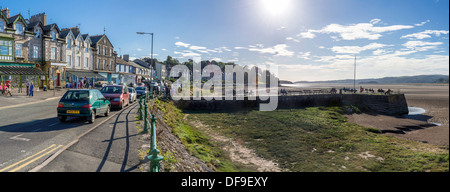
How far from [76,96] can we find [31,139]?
3.77 metres

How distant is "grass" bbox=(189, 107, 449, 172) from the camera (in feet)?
46.8

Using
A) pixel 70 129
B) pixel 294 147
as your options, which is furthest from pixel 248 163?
pixel 70 129

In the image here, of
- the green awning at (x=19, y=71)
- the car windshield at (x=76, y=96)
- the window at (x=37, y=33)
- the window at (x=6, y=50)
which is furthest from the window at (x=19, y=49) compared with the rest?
the car windshield at (x=76, y=96)

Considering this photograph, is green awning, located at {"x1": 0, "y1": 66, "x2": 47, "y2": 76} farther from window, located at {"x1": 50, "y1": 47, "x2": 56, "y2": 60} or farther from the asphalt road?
the asphalt road

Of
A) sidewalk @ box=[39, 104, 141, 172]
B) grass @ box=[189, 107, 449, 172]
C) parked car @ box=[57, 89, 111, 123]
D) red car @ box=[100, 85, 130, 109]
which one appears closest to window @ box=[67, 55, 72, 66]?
red car @ box=[100, 85, 130, 109]

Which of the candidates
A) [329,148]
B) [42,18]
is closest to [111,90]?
[329,148]

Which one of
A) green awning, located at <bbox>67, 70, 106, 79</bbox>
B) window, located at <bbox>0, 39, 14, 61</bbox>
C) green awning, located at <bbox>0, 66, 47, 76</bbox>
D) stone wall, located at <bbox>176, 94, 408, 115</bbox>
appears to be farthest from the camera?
stone wall, located at <bbox>176, 94, 408, 115</bbox>

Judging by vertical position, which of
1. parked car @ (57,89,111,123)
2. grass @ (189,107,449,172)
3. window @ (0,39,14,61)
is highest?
window @ (0,39,14,61)

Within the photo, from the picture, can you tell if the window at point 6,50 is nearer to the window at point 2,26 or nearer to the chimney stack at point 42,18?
the window at point 2,26

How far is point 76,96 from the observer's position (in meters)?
12.0

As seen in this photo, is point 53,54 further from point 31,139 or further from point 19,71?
point 31,139

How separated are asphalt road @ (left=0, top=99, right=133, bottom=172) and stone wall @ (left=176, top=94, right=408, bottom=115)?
1052 inches

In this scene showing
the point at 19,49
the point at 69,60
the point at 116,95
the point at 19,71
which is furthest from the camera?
the point at 69,60

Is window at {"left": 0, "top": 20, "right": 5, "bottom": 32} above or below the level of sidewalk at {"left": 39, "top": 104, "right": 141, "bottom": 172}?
above
